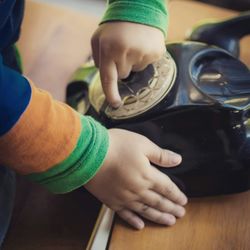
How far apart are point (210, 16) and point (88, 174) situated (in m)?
0.39

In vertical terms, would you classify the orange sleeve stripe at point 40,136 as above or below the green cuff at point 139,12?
below

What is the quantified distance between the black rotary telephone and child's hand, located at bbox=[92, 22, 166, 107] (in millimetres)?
15

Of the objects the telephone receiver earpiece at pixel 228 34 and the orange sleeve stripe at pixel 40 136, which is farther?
the telephone receiver earpiece at pixel 228 34

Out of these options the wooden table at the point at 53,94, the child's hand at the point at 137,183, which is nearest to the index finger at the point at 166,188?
→ the child's hand at the point at 137,183

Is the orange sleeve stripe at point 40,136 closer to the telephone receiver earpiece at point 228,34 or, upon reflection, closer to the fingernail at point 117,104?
the fingernail at point 117,104

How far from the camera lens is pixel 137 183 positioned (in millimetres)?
496

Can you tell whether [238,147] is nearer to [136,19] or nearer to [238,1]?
[136,19]

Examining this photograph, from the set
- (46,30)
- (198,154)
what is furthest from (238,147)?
(46,30)

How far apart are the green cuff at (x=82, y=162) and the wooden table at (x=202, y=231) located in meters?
0.08

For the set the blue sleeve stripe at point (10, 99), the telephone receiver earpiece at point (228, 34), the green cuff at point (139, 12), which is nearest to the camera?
the blue sleeve stripe at point (10, 99)

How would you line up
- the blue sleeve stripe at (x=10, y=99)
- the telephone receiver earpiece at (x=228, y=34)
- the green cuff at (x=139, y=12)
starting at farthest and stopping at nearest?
the telephone receiver earpiece at (x=228, y=34) < the green cuff at (x=139, y=12) < the blue sleeve stripe at (x=10, y=99)

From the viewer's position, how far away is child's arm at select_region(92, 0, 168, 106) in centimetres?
52

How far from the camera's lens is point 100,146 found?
0.47 m

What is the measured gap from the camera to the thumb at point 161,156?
0.50 metres
